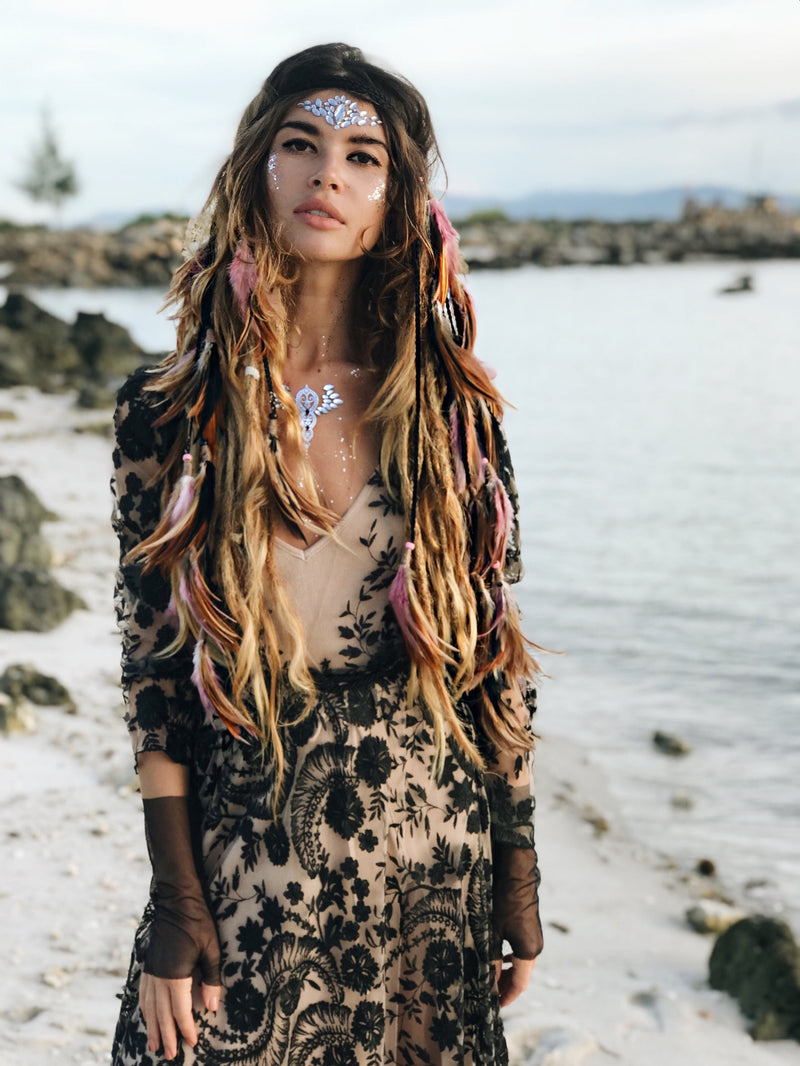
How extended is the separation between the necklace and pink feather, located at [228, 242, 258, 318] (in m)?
0.15

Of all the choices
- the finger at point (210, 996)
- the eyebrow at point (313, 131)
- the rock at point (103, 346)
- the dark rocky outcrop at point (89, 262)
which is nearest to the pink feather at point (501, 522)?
the eyebrow at point (313, 131)

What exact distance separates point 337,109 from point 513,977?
1397 mm

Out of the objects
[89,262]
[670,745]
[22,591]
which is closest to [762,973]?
[670,745]

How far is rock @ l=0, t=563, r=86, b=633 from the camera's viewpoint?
584cm

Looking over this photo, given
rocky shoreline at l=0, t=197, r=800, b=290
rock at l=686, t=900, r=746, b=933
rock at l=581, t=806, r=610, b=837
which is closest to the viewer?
rock at l=686, t=900, r=746, b=933

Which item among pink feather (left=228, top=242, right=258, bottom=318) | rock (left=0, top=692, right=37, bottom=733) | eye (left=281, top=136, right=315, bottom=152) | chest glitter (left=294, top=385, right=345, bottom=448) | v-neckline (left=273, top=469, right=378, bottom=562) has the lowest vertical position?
rock (left=0, top=692, right=37, bottom=733)

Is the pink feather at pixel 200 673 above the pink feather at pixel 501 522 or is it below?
below

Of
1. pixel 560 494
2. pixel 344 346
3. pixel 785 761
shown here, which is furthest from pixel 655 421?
pixel 344 346

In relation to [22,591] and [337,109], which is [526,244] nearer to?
[22,591]

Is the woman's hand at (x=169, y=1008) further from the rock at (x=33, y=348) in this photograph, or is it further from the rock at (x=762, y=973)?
the rock at (x=33, y=348)

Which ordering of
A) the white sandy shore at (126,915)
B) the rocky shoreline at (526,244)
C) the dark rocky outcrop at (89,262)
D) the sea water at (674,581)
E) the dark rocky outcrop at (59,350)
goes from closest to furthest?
1. the white sandy shore at (126,915)
2. the sea water at (674,581)
3. the dark rocky outcrop at (59,350)
4. the dark rocky outcrop at (89,262)
5. the rocky shoreline at (526,244)

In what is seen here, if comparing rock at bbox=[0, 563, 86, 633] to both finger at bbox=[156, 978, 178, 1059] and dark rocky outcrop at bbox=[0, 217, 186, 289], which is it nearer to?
finger at bbox=[156, 978, 178, 1059]

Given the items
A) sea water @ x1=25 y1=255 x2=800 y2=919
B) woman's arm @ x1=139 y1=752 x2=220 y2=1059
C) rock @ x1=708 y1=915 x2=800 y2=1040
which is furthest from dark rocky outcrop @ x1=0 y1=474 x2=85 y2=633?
woman's arm @ x1=139 y1=752 x2=220 y2=1059

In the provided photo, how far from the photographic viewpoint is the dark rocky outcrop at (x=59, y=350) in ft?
51.8
